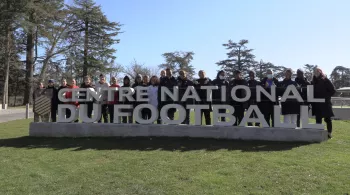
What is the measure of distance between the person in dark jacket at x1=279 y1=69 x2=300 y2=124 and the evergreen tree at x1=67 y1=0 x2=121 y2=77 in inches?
1500

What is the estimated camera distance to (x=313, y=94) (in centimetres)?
885

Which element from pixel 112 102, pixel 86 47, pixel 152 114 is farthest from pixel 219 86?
pixel 86 47

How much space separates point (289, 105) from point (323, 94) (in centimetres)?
95

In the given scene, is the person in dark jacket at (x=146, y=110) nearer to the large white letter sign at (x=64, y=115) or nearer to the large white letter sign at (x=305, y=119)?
the large white letter sign at (x=64, y=115)

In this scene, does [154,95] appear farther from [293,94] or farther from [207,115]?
[293,94]

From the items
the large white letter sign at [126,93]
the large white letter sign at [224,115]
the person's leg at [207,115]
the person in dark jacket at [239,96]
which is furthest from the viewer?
the large white letter sign at [126,93]

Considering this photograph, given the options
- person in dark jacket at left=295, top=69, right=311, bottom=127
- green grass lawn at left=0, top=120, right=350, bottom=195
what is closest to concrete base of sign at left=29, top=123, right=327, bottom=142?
Answer: green grass lawn at left=0, top=120, right=350, bottom=195

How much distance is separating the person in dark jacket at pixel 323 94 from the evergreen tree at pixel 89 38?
38593 millimetres

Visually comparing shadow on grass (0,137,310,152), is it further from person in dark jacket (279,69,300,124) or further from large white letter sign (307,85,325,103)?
large white letter sign (307,85,325,103)

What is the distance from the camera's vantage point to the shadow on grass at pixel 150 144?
8086mm

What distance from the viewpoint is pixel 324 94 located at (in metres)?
8.89

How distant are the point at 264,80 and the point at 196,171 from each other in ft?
15.2

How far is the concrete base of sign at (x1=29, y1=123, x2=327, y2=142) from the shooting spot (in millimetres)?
8656

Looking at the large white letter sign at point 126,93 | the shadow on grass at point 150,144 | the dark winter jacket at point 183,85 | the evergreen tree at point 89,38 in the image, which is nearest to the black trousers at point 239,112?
the shadow on grass at point 150,144
